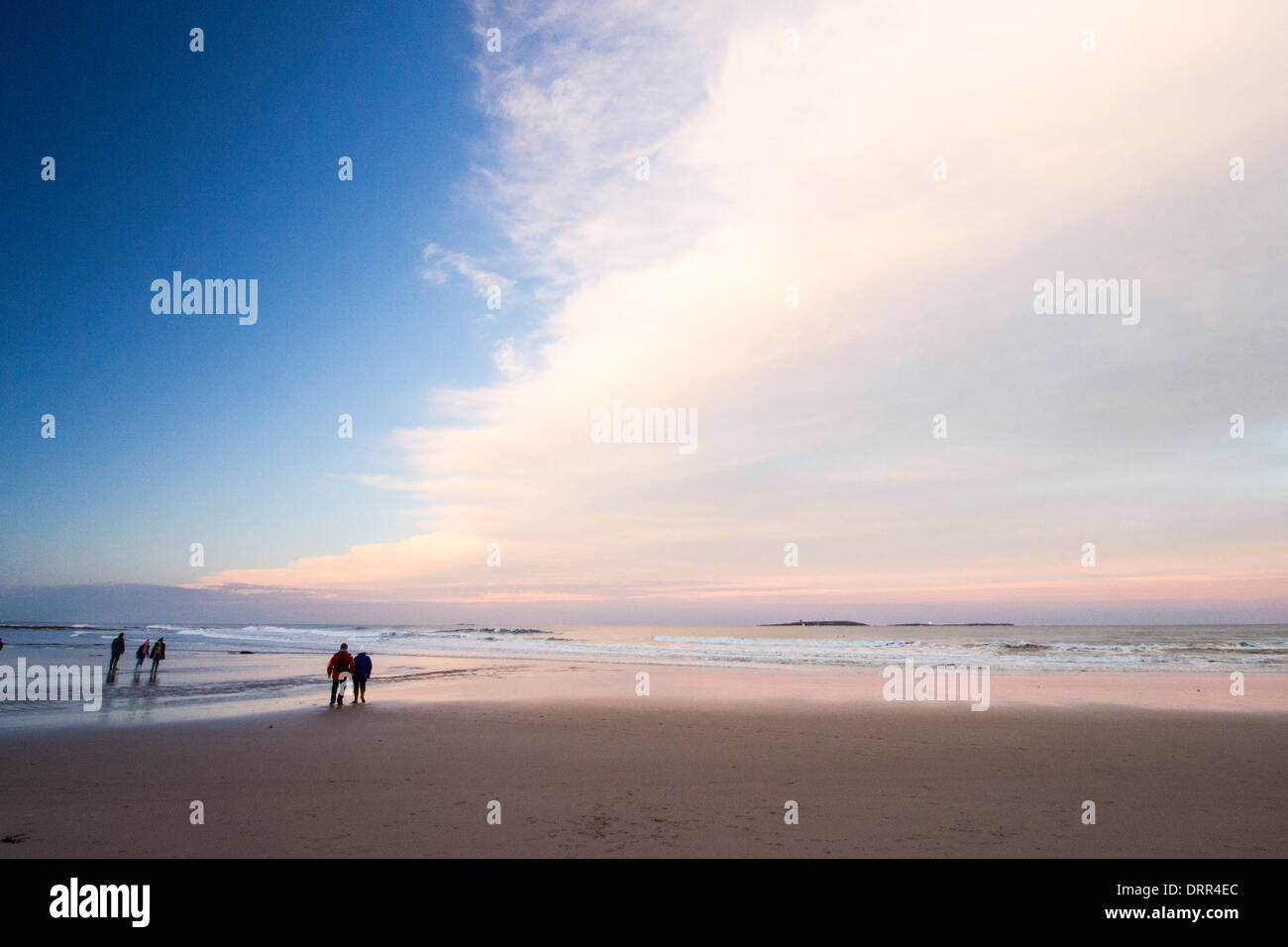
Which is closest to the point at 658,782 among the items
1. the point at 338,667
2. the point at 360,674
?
the point at 338,667

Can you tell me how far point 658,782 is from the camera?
33.5 ft

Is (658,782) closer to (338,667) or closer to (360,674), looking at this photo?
(338,667)

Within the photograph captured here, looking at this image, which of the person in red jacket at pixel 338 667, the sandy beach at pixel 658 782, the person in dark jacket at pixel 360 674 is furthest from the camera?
the person in dark jacket at pixel 360 674

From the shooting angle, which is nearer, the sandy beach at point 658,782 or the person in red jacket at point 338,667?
the sandy beach at point 658,782

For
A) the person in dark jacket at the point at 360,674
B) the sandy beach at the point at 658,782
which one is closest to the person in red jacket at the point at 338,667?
the person in dark jacket at the point at 360,674

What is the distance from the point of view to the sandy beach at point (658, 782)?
7.50 meters

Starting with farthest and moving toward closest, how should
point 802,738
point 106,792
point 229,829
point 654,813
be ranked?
point 802,738 → point 106,792 → point 654,813 → point 229,829

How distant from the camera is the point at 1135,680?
26656mm

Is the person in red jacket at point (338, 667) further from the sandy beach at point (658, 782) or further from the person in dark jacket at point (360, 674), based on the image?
the sandy beach at point (658, 782)
